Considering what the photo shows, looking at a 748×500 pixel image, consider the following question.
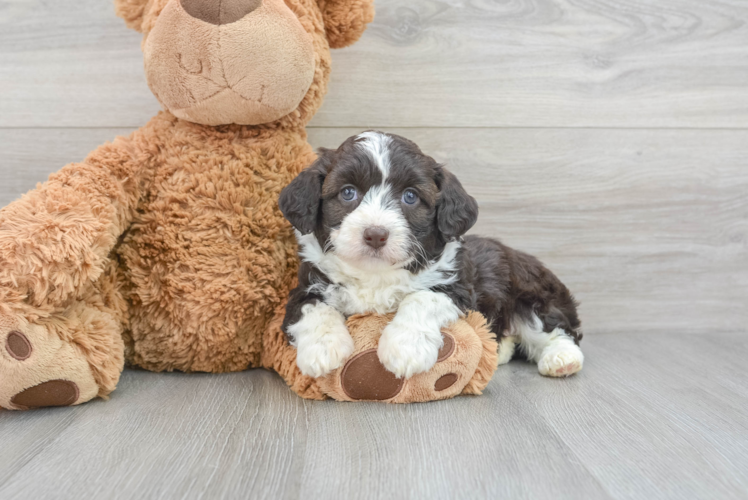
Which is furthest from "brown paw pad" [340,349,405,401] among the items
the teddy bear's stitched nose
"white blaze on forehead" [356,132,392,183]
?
the teddy bear's stitched nose

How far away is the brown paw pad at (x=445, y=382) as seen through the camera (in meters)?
1.71

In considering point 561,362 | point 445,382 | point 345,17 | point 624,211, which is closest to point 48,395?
point 445,382

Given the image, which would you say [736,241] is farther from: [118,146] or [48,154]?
[48,154]

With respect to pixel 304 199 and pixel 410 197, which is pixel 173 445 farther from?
pixel 410 197

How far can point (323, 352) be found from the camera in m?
1.62

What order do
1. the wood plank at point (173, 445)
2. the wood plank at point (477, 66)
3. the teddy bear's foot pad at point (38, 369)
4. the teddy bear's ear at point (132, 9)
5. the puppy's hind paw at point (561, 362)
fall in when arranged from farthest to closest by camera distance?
1. the wood plank at point (477, 66)
2. the puppy's hind paw at point (561, 362)
3. the teddy bear's ear at point (132, 9)
4. the teddy bear's foot pad at point (38, 369)
5. the wood plank at point (173, 445)

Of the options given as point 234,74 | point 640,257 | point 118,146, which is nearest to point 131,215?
point 118,146

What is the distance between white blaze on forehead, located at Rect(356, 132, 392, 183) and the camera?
1.67 m

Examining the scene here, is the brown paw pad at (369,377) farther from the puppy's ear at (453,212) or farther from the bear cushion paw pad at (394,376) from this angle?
the puppy's ear at (453,212)

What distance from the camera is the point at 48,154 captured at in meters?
2.44

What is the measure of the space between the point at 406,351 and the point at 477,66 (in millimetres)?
1488

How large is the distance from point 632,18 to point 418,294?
5.66 ft

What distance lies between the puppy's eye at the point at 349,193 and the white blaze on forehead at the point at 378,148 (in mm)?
93

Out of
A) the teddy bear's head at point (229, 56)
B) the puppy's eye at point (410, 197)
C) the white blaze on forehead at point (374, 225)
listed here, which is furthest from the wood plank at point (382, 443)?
the teddy bear's head at point (229, 56)
